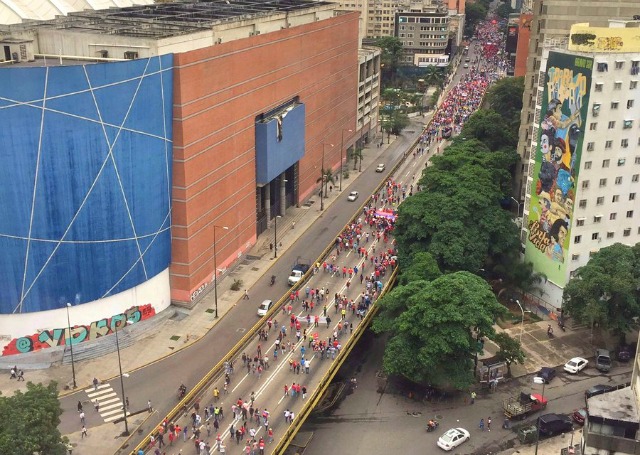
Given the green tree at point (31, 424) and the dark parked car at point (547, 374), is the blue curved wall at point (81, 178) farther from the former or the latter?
the dark parked car at point (547, 374)

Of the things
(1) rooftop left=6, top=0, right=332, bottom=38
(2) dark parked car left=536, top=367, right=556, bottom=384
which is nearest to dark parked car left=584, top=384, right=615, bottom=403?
(2) dark parked car left=536, top=367, right=556, bottom=384

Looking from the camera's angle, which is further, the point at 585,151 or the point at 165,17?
the point at 165,17

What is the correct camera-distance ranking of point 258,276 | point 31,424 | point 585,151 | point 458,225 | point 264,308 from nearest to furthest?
point 31,424 < point 585,151 < point 264,308 < point 458,225 < point 258,276

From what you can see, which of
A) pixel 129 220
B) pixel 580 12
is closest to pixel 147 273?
pixel 129 220

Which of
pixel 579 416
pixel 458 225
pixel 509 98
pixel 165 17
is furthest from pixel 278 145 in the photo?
pixel 509 98

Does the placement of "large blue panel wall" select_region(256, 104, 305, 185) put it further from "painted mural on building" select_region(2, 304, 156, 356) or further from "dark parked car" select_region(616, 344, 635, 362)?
"dark parked car" select_region(616, 344, 635, 362)

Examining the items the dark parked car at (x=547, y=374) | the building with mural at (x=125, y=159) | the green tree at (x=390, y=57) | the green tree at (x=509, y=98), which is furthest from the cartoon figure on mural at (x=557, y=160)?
the green tree at (x=390, y=57)

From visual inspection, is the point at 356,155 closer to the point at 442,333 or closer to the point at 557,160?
the point at 557,160
